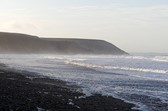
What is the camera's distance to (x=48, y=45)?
567 ft

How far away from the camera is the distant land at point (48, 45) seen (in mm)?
156625

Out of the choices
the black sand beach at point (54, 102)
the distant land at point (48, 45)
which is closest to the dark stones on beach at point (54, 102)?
the black sand beach at point (54, 102)

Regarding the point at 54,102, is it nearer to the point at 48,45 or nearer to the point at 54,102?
the point at 54,102

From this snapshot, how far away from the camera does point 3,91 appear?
18.8 meters

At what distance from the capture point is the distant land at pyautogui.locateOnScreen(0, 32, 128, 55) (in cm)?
15662

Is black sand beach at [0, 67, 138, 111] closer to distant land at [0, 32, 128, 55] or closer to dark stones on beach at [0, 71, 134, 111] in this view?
dark stones on beach at [0, 71, 134, 111]

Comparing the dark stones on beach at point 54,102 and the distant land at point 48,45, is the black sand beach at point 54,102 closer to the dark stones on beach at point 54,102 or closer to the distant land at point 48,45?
the dark stones on beach at point 54,102

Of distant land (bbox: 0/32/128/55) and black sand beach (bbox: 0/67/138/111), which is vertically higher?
distant land (bbox: 0/32/128/55)

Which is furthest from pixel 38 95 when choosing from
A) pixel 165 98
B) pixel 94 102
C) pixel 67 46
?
pixel 67 46

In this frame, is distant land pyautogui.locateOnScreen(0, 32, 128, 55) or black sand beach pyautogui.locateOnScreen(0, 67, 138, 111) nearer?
black sand beach pyautogui.locateOnScreen(0, 67, 138, 111)

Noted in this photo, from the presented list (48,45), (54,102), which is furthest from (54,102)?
(48,45)

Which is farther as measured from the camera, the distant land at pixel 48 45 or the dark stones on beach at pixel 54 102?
the distant land at pixel 48 45

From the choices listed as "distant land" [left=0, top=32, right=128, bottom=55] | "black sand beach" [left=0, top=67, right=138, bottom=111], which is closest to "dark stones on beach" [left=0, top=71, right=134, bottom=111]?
"black sand beach" [left=0, top=67, right=138, bottom=111]

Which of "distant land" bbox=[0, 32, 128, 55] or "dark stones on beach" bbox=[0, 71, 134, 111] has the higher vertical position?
"distant land" bbox=[0, 32, 128, 55]
